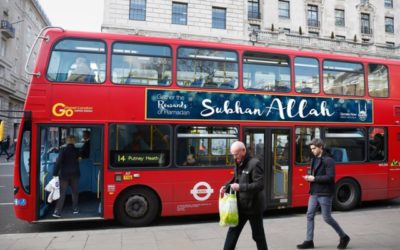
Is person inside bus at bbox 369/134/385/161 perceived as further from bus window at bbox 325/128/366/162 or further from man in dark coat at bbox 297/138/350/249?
man in dark coat at bbox 297/138/350/249

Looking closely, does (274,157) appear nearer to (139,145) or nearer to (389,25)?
(139,145)

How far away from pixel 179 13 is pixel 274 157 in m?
24.6

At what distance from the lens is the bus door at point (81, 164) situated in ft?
22.6

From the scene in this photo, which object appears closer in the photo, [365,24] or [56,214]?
[56,214]

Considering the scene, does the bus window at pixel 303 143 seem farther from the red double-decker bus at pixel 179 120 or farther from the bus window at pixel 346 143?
the bus window at pixel 346 143

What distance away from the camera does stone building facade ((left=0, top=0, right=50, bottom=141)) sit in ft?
131

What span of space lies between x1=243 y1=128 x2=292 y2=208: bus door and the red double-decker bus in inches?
1.0

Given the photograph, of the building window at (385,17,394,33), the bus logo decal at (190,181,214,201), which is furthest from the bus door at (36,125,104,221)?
the building window at (385,17,394,33)

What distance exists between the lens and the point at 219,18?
1212 inches

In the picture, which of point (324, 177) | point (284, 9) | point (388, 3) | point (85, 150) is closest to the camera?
point (324, 177)

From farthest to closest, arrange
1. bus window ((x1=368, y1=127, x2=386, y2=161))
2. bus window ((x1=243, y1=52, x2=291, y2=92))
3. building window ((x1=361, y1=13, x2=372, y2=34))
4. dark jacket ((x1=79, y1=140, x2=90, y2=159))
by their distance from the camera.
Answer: building window ((x1=361, y1=13, x2=372, y2=34)) < bus window ((x1=368, y1=127, x2=386, y2=161)) < dark jacket ((x1=79, y1=140, x2=90, y2=159)) < bus window ((x1=243, y1=52, x2=291, y2=92))

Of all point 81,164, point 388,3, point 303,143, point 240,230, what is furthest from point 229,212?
point 388,3

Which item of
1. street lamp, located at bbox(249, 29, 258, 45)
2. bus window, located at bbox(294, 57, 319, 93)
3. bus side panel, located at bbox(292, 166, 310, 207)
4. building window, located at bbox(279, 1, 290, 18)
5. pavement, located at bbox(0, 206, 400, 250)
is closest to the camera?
pavement, located at bbox(0, 206, 400, 250)

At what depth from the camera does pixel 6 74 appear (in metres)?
40.8
